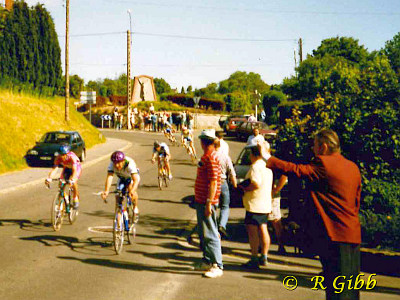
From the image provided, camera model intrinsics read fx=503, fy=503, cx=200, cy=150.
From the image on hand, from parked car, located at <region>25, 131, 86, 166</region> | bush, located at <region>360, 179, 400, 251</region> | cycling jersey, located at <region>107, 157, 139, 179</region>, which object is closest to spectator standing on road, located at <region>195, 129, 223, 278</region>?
cycling jersey, located at <region>107, 157, 139, 179</region>

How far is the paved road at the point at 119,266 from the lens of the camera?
21.6 feet

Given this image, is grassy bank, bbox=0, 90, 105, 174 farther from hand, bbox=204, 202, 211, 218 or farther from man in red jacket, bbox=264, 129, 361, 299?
man in red jacket, bbox=264, 129, 361, 299

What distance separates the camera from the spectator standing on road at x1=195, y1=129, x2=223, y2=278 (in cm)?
721

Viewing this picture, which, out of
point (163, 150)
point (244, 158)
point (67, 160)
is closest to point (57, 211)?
point (67, 160)

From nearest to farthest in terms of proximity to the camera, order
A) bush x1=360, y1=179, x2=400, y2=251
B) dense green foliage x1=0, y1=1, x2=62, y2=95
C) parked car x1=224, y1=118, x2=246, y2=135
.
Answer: bush x1=360, y1=179, x2=400, y2=251 → dense green foliage x1=0, y1=1, x2=62, y2=95 → parked car x1=224, y1=118, x2=246, y2=135

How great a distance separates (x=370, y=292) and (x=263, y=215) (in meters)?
1.92

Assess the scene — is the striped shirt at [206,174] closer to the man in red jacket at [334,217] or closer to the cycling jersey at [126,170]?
the cycling jersey at [126,170]

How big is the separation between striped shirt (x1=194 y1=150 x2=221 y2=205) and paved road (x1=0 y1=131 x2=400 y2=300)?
3.89 ft

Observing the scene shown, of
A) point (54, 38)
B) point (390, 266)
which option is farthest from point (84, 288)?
point (54, 38)

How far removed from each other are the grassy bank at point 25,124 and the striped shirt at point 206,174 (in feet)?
56.6

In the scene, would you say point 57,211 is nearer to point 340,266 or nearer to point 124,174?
point 124,174

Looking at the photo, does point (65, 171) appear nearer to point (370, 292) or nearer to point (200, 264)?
point (200, 264)

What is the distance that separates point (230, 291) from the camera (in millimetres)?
6605

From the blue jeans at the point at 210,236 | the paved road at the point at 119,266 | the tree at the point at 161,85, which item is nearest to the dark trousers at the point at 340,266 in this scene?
the paved road at the point at 119,266
